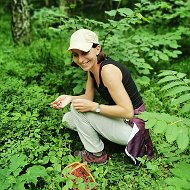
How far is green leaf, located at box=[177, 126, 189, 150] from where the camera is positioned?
202cm

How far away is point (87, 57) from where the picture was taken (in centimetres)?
306

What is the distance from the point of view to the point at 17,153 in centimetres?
322

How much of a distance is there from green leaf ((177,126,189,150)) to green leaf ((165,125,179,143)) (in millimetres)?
26

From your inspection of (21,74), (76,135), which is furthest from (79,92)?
(21,74)

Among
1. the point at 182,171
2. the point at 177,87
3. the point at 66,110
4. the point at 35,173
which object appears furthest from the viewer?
the point at 66,110

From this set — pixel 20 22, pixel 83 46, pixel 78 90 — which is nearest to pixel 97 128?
pixel 83 46

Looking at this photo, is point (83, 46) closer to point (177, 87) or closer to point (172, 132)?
point (177, 87)

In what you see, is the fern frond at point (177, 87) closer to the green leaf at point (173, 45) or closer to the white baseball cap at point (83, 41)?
the white baseball cap at point (83, 41)

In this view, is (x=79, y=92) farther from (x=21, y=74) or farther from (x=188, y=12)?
(x=188, y=12)

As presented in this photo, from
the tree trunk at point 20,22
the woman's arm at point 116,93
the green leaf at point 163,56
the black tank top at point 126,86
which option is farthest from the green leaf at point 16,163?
the tree trunk at point 20,22

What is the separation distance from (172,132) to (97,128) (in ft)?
4.26

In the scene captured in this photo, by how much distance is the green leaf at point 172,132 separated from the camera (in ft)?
6.73

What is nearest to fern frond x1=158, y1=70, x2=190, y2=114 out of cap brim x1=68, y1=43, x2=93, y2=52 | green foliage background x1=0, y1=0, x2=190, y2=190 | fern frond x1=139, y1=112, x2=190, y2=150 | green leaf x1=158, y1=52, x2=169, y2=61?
green foliage background x1=0, y1=0, x2=190, y2=190

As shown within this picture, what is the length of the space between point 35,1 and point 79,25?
4.27 meters
